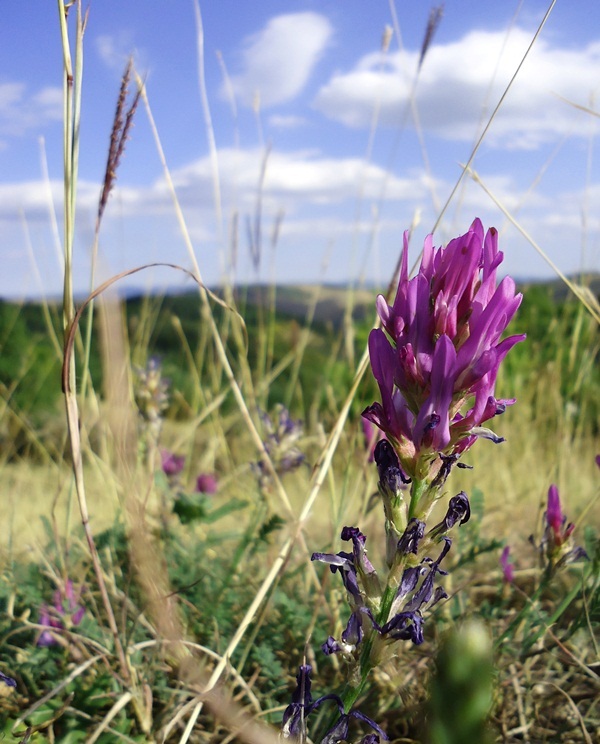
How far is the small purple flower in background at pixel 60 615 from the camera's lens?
1563 millimetres

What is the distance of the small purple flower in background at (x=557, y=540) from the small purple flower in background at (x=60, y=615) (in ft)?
3.27

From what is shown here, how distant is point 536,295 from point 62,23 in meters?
7.13

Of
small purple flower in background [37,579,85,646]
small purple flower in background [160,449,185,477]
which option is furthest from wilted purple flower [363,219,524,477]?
small purple flower in background [160,449,185,477]

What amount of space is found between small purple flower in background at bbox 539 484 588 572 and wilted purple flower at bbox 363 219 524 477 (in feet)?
1.94

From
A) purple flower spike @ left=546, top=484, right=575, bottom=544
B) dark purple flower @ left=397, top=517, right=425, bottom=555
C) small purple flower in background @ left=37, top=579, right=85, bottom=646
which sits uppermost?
dark purple flower @ left=397, top=517, right=425, bottom=555

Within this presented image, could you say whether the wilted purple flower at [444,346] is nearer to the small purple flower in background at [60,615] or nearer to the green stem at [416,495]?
the green stem at [416,495]

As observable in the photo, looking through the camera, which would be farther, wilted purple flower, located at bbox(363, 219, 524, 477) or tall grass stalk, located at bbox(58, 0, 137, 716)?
tall grass stalk, located at bbox(58, 0, 137, 716)

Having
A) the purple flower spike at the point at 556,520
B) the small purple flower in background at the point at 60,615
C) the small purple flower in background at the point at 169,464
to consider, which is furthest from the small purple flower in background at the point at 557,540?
the small purple flower in background at the point at 169,464

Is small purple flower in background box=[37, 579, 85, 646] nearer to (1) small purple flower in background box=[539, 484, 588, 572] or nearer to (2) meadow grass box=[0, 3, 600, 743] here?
(2) meadow grass box=[0, 3, 600, 743]

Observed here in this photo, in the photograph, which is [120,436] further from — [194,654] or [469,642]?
[194,654]

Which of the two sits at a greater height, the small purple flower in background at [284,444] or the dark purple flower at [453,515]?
the dark purple flower at [453,515]

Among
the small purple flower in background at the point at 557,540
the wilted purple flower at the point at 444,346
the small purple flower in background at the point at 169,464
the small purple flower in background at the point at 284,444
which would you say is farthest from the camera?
the small purple flower in background at the point at 169,464

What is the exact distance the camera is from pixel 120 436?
834 mm

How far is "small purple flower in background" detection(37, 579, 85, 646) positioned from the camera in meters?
1.56
